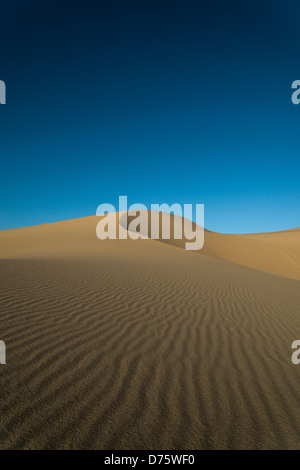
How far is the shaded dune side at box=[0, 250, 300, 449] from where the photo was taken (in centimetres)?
213

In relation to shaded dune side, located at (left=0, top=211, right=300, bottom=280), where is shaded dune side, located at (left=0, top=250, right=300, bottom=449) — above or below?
below

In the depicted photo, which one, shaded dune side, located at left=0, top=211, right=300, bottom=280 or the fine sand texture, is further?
shaded dune side, located at left=0, top=211, right=300, bottom=280

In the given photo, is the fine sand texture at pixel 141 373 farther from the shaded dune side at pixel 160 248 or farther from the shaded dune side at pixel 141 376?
the shaded dune side at pixel 160 248

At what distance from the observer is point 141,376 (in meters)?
2.95

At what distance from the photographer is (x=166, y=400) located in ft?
8.41

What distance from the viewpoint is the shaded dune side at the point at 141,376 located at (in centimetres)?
213

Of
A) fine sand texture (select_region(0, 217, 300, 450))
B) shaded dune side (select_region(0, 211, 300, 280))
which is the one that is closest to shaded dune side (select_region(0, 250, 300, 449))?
fine sand texture (select_region(0, 217, 300, 450))

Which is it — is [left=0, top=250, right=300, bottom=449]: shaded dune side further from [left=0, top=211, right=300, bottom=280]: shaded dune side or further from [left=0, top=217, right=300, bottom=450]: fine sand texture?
[left=0, top=211, right=300, bottom=280]: shaded dune side

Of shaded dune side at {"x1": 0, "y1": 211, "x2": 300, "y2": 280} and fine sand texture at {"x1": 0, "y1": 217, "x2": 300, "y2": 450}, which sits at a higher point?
shaded dune side at {"x1": 0, "y1": 211, "x2": 300, "y2": 280}

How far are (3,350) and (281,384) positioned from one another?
3.82m

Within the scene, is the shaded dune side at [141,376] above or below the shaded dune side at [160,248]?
below

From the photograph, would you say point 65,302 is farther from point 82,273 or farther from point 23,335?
point 82,273

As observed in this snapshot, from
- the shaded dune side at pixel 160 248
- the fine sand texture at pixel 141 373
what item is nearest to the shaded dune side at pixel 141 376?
the fine sand texture at pixel 141 373

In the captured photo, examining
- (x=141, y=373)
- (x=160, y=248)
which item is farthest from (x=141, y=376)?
(x=160, y=248)
